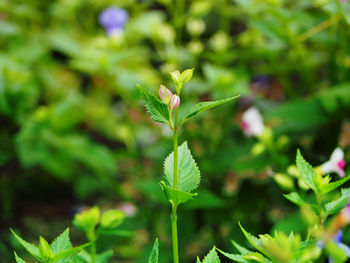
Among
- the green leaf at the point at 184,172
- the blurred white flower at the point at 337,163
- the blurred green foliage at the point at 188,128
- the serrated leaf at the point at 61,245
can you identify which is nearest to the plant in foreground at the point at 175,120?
the green leaf at the point at 184,172

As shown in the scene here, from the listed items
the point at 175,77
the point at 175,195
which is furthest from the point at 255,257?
the point at 175,77

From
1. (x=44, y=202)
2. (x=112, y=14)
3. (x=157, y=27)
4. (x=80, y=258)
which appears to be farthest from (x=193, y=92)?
(x=80, y=258)

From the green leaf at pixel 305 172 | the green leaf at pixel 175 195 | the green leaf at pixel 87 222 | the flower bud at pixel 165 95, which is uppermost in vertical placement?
the flower bud at pixel 165 95

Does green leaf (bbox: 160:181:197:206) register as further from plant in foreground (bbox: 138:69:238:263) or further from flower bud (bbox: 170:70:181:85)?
flower bud (bbox: 170:70:181:85)

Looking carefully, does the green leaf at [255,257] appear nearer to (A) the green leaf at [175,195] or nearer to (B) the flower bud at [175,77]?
(A) the green leaf at [175,195]

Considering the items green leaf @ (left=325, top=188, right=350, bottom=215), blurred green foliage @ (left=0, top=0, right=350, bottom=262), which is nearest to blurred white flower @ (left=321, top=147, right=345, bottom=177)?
green leaf @ (left=325, top=188, right=350, bottom=215)
